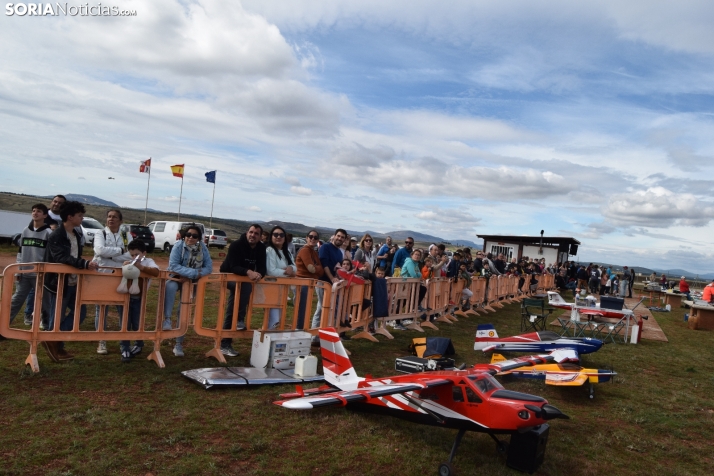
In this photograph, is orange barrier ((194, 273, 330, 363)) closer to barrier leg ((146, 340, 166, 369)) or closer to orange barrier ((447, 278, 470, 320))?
barrier leg ((146, 340, 166, 369))

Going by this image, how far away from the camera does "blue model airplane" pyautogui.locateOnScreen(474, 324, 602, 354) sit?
9.02 m

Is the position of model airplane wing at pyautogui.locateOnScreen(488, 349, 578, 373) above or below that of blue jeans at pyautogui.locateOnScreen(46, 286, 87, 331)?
below

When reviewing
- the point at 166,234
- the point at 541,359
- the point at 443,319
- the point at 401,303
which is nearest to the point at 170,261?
the point at 401,303

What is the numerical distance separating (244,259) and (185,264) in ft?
2.95

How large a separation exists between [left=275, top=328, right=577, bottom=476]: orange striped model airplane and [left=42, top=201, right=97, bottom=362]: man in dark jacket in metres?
3.40

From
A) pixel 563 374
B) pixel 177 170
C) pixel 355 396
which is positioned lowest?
pixel 563 374

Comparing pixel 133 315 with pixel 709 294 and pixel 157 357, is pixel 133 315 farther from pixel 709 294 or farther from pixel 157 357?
pixel 709 294

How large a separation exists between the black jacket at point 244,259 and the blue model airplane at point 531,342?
4.79 metres

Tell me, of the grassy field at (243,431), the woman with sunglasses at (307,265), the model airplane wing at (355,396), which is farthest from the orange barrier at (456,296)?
the model airplane wing at (355,396)

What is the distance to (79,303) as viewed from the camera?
240 inches

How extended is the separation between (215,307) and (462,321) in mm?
7282

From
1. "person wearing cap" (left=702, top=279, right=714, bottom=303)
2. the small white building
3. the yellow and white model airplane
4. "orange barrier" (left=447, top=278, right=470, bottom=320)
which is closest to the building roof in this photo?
the small white building

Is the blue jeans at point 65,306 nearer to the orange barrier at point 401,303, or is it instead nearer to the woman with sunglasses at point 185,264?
the woman with sunglasses at point 185,264

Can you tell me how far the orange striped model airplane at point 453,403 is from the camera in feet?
14.8
